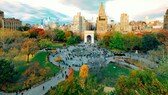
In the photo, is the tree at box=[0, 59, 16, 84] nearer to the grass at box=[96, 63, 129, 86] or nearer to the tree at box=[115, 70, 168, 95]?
the grass at box=[96, 63, 129, 86]

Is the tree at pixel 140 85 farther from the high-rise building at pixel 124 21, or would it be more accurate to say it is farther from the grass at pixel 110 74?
the high-rise building at pixel 124 21

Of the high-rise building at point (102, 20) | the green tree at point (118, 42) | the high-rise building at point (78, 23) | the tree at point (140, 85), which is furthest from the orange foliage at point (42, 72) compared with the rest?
the high-rise building at point (78, 23)

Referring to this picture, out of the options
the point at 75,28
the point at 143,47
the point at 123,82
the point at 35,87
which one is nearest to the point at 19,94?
the point at 35,87

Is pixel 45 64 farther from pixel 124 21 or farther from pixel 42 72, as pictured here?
pixel 124 21

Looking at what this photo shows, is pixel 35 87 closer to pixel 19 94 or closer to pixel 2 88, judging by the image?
pixel 19 94

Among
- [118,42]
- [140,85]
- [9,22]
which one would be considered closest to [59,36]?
[9,22]
